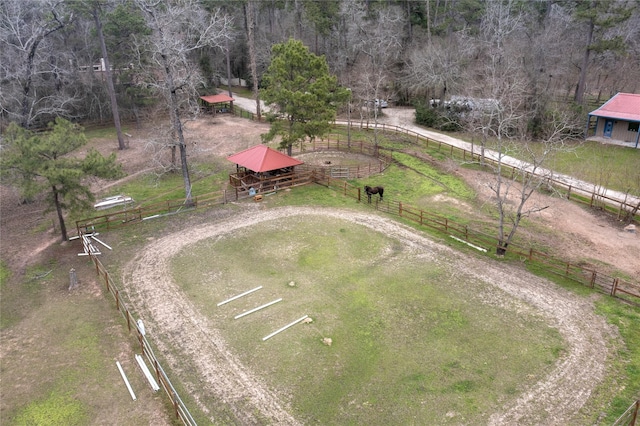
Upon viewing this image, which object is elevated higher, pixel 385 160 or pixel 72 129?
pixel 72 129

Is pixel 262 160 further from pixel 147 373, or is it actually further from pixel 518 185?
pixel 518 185

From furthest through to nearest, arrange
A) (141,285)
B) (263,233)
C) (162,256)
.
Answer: (263,233) < (162,256) < (141,285)

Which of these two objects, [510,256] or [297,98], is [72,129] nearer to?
[297,98]

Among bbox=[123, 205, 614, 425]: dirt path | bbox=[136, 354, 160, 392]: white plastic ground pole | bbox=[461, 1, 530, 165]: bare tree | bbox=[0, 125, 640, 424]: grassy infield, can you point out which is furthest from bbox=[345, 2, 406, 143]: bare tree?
bbox=[136, 354, 160, 392]: white plastic ground pole

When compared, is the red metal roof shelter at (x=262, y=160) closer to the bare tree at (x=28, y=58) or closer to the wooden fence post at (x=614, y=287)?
the bare tree at (x=28, y=58)

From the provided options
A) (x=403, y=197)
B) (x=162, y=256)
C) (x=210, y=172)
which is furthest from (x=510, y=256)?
(x=210, y=172)

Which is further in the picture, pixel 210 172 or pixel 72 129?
pixel 210 172
